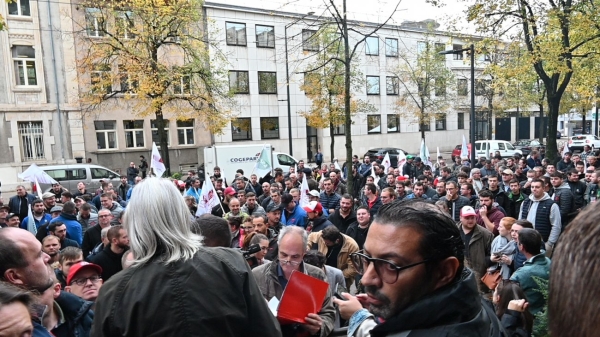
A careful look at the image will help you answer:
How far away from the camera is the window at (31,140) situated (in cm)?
2606

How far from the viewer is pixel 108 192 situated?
10.3 m

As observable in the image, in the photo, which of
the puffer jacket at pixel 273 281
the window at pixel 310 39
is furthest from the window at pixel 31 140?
the puffer jacket at pixel 273 281

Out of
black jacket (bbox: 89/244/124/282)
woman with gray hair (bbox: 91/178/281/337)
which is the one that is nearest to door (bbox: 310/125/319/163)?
black jacket (bbox: 89/244/124/282)

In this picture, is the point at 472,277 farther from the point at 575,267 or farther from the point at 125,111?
the point at 125,111

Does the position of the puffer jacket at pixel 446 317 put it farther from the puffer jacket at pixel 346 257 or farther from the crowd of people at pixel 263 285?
the puffer jacket at pixel 346 257

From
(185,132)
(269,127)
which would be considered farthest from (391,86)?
(185,132)

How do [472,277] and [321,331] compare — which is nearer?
[472,277]

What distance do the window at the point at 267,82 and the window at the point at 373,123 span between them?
9325mm

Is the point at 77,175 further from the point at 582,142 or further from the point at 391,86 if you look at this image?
the point at 582,142

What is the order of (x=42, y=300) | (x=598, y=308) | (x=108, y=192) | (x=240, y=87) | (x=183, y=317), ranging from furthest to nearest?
1. (x=240, y=87)
2. (x=108, y=192)
3. (x=42, y=300)
4. (x=183, y=317)
5. (x=598, y=308)

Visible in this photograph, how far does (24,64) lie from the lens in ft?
84.6

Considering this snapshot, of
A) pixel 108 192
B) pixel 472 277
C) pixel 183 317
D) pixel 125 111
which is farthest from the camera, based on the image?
pixel 125 111

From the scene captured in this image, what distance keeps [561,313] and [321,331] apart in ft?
8.20

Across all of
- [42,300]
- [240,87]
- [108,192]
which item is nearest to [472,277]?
[42,300]
